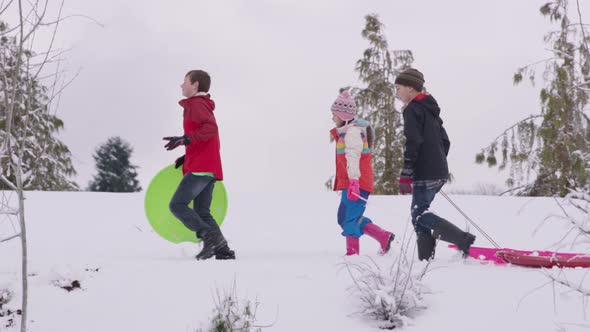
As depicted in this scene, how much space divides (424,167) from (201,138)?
6.48ft

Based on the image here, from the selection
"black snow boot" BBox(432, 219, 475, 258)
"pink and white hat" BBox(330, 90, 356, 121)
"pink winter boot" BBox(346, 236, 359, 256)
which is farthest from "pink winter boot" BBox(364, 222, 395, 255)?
"pink and white hat" BBox(330, 90, 356, 121)

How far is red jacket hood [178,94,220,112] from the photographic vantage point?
532cm

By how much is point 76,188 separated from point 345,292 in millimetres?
13265

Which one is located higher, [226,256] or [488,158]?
[488,158]

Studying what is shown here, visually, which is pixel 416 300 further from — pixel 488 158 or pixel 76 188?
pixel 76 188

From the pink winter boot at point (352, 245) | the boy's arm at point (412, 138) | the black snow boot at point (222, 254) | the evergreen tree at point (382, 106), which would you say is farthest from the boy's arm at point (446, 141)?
the evergreen tree at point (382, 106)

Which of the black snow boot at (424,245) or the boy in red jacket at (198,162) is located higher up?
the boy in red jacket at (198,162)

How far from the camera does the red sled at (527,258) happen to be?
4.66m

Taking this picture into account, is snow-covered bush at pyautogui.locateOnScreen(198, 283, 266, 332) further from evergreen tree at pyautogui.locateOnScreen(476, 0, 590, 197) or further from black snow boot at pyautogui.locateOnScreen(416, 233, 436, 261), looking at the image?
evergreen tree at pyautogui.locateOnScreen(476, 0, 590, 197)

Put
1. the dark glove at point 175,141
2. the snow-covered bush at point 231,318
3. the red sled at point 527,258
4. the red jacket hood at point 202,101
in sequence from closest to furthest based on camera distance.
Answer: the snow-covered bush at point 231,318
the red sled at point 527,258
the dark glove at point 175,141
the red jacket hood at point 202,101

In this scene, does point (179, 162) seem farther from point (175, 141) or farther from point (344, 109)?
point (344, 109)

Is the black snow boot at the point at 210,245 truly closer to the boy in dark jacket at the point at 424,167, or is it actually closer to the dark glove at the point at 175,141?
the dark glove at the point at 175,141

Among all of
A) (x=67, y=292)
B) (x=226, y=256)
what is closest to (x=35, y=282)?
(x=67, y=292)

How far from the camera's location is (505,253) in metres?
4.86
